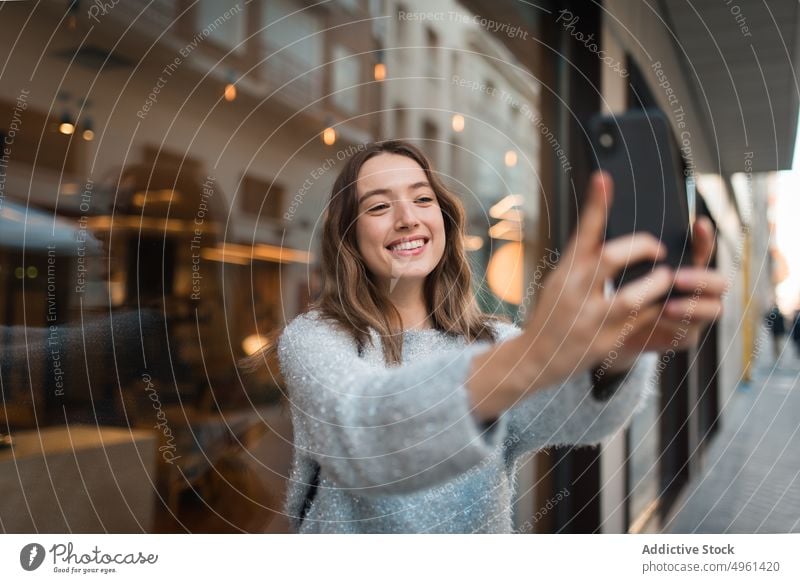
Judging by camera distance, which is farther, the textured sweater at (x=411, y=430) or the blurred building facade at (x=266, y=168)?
the blurred building facade at (x=266, y=168)

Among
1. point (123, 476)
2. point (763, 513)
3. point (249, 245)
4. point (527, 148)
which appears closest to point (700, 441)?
point (763, 513)

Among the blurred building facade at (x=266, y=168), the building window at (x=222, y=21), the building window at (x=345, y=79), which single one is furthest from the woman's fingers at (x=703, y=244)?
the building window at (x=222, y=21)

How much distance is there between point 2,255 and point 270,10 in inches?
20.8

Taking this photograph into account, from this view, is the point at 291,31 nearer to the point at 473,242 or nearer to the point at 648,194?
the point at 473,242

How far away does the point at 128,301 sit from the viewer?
1.06m

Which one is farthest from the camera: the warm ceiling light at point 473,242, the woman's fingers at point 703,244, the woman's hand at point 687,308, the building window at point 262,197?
the building window at point 262,197

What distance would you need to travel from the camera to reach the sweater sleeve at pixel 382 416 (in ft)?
2.01

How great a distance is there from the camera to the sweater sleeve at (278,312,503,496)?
612mm

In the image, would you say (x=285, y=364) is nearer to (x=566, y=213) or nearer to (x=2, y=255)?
(x=566, y=213)

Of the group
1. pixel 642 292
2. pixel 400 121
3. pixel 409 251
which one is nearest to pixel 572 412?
pixel 642 292

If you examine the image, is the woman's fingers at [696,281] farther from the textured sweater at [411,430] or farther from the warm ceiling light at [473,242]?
the warm ceiling light at [473,242]

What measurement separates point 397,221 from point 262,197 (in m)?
0.29

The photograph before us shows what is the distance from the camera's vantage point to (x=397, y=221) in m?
0.82
